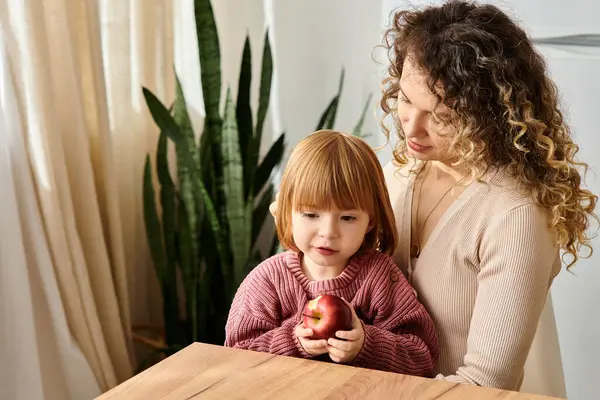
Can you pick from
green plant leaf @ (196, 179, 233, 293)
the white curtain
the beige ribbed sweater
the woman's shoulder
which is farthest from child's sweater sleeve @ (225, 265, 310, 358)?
green plant leaf @ (196, 179, 233, 293)

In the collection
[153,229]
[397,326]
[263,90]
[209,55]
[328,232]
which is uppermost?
[209,55]

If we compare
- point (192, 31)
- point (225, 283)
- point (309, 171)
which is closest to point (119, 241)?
point (225, 283)

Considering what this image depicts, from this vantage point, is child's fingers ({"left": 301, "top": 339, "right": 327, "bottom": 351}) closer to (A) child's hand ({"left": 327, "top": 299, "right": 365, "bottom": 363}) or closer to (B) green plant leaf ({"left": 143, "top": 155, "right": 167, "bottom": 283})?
(A) child's hand ({"left": 327, "top": 299, "right": 365, "bottom": 363})

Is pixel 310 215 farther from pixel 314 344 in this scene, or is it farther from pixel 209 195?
pixel 209 195

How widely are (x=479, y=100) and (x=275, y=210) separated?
0.40 metres

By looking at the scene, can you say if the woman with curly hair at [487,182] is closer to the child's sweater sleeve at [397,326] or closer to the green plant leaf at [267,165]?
the child's sweater sleeve at [397,326]

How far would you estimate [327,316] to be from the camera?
4.89 ft

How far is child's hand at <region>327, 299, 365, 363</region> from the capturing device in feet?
4.94

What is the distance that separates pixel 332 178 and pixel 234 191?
4.11ft

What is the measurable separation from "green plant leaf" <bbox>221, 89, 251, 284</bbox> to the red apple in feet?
4.28

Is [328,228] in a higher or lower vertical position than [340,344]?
higher

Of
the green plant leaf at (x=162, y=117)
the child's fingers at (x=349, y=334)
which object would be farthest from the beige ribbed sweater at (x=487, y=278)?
the green plant leaf at (x=162, y=117)

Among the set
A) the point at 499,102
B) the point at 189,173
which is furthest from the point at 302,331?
the point at 189,173

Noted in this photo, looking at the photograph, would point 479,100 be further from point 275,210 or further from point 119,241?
point 119,241
